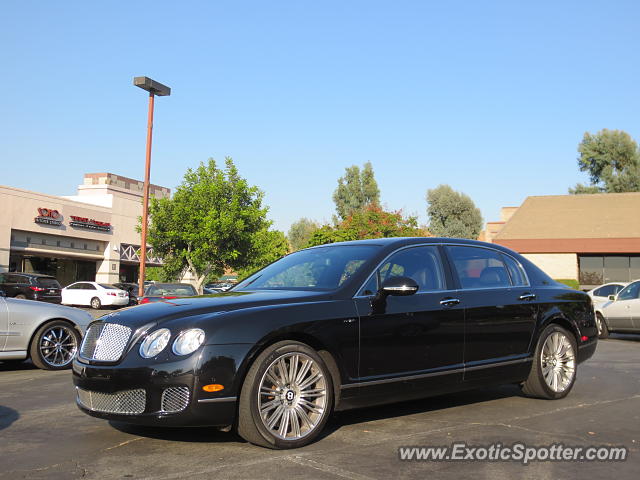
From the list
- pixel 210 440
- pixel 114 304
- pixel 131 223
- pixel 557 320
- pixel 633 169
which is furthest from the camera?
pixel 633 169

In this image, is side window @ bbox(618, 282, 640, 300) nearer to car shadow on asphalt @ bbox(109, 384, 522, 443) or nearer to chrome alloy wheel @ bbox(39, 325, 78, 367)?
car shadow on asphalt @ bbox(109, 384, 522, 443)

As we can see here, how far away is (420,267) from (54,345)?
245 inches

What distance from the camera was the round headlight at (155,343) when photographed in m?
4.64

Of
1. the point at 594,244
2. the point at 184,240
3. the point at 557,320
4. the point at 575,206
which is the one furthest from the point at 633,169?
the point at 557,320

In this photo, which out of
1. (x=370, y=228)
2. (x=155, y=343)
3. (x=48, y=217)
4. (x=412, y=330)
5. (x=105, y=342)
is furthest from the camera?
(x=48, y=217)

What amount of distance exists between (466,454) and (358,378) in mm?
1007

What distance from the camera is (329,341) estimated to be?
16.7ft

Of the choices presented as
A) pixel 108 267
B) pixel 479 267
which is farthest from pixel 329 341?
pixel 108 267

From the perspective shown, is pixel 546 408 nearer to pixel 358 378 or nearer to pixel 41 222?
pixel 358 378

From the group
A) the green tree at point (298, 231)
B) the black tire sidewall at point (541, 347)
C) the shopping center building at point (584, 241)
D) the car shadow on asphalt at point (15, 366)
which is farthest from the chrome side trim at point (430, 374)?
the green tree at point (298, 231)

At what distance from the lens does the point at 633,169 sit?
6316 cm

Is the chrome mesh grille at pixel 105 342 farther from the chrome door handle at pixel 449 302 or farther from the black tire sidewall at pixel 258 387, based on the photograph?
the chrome door handle at pixel 449 302

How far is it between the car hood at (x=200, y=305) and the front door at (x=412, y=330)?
1.66 feet

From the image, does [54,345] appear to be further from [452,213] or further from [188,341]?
[452,213]
